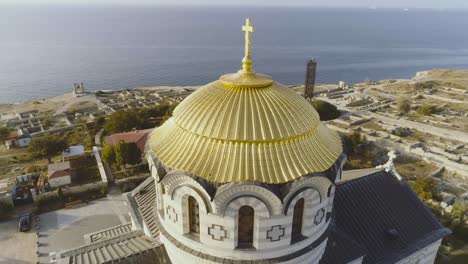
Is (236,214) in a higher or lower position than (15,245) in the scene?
higher

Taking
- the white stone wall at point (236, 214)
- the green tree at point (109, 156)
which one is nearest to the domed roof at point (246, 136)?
the white stone wall at point (236, 214)

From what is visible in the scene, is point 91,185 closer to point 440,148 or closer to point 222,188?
point 222,188

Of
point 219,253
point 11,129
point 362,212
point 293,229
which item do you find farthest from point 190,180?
point 11,129

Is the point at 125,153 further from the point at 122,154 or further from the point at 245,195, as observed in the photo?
the point at 245,195

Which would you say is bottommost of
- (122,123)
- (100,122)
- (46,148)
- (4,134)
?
(4,134)

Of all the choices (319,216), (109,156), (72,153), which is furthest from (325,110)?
(319,216)

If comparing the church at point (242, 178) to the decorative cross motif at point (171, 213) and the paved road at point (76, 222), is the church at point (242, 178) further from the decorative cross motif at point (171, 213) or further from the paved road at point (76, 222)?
the paved road at point (76, 222)

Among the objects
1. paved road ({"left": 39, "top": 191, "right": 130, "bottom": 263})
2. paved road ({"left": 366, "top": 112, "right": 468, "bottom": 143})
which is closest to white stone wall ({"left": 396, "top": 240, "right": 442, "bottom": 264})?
paved road ({"left": 39, "top": 191, "right": 130, "bottom": 263})
